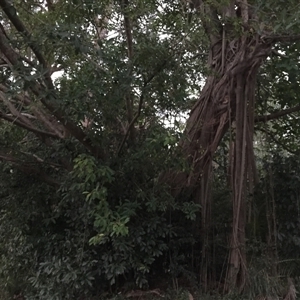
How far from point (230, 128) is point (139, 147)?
1282 mm

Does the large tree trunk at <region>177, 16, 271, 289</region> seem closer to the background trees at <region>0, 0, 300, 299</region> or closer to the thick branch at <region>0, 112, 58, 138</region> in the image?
the background trees at <region>0, 0, 300, 299</region>

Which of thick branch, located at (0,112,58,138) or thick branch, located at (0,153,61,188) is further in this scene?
thick branch, located at (0,153,61,188)

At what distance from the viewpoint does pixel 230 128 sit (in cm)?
571

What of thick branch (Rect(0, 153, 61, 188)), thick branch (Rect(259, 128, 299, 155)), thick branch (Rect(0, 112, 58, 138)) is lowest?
thick branch (Rect(0, 153, 61, 188))

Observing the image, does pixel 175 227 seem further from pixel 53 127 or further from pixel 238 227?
pixel 53 127

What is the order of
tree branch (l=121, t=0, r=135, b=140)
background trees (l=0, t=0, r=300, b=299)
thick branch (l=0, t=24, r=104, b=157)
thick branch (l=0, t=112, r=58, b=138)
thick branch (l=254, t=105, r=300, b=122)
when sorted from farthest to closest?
thick branch (l=254, t=105, r=300, b=122) < thick branch (l=0, t=112, r=58, b=138) < tree branch (l=121, t=0, r=135, b=140) < background trees (l=0, t=0, r=300, b=299) < thick branch (l=0, t=24, r=104, b=157)

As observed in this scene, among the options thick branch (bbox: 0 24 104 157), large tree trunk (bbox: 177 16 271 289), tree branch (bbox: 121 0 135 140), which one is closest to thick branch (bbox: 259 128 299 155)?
large tree trunk (bbox: 177 16 271 289)

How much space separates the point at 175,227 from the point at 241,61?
212 cm

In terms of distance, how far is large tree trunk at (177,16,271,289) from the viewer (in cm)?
530

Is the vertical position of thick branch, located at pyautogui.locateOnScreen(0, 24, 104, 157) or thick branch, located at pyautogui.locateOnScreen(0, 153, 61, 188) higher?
thick branch, located at pyautogui.locateOnScreen(0, 24, 104, 157)

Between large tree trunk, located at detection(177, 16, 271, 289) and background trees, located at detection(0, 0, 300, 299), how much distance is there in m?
0.02

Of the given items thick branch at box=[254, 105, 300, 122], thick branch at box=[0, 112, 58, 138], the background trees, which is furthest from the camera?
thick branch at box=[254, 105, 300, 122]

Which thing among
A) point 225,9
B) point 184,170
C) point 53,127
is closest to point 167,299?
point 184,170

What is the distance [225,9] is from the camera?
526 centimetres
